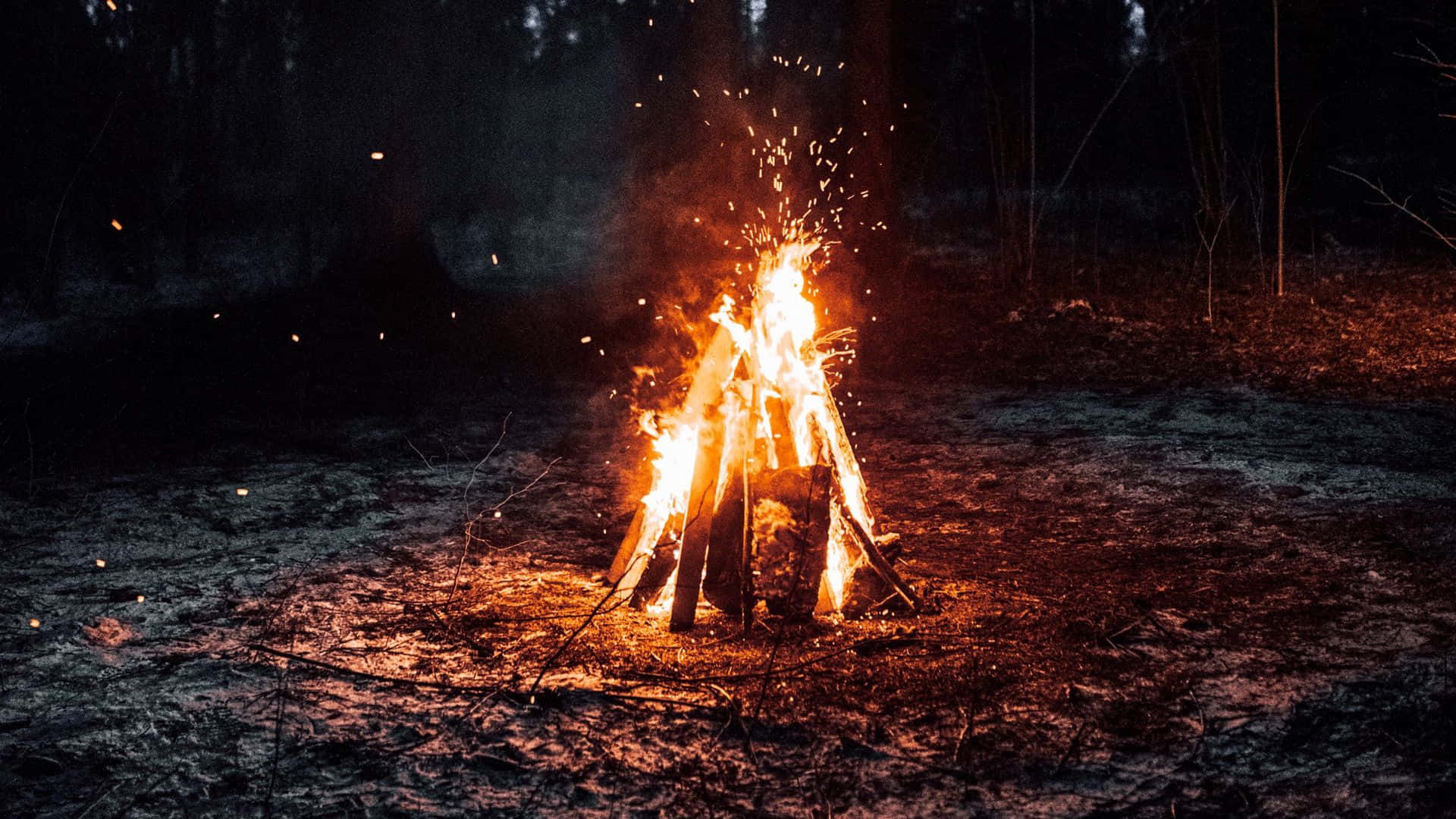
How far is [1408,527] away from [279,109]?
16081 mm

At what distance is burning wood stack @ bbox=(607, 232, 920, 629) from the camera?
171 inches

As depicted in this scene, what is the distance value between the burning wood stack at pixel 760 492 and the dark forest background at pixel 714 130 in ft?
24.4

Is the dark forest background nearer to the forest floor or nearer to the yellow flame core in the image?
the forest floor

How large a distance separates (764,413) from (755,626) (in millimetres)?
1024

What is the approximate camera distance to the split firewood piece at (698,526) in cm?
431

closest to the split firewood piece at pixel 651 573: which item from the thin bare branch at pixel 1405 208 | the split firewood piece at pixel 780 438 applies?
the split firewood piece at pixel 780 438

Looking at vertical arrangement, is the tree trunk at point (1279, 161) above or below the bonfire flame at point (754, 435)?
above

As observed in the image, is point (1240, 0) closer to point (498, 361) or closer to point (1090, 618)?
point (498, 361)

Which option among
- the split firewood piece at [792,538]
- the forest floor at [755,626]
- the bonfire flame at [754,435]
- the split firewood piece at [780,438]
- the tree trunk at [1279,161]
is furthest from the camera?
the tree trunk at [1279,161]

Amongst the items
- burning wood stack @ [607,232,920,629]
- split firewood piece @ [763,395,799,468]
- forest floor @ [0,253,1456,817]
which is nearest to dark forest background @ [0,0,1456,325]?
forest floor @ [0,253,1456,817]

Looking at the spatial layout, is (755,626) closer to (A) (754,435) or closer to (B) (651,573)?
(B) (651,573)

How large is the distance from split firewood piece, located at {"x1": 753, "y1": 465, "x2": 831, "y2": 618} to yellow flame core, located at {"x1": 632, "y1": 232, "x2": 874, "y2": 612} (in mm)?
210

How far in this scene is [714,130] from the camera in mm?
16594

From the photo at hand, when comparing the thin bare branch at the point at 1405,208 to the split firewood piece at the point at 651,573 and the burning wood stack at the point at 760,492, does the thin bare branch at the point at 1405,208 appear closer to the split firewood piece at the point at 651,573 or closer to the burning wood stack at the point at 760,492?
the burning wood stack at the point at 760,492
